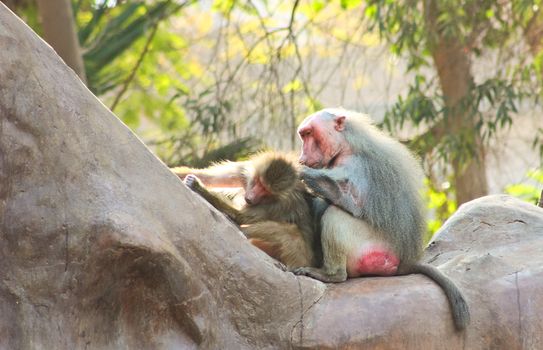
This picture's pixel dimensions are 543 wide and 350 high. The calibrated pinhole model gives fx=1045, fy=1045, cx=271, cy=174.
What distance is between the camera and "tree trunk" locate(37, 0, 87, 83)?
7875 mm

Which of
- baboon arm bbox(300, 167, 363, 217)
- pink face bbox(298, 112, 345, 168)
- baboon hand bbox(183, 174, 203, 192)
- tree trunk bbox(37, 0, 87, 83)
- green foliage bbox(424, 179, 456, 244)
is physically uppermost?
tree trunk bbox(37, 0, 87, 83)

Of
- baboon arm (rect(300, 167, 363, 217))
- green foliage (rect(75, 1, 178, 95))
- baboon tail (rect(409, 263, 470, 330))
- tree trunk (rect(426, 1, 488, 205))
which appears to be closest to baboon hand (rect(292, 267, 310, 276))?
baboon arm (rect(300, 167, 363, 217))

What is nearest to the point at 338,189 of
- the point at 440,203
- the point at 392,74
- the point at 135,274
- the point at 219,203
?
the point at 219,203

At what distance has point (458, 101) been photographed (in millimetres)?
8492

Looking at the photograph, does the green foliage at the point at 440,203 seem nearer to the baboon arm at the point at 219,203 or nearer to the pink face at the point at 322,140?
the pink face at the point at 322,140

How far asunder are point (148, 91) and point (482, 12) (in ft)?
18.0

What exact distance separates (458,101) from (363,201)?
4.06 m

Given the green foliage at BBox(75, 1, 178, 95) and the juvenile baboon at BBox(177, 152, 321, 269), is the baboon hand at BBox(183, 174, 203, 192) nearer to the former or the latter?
the juvenile baboon at BBox(177, 152, 321, 269)

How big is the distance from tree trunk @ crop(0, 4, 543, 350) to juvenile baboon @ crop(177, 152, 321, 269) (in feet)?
0.81

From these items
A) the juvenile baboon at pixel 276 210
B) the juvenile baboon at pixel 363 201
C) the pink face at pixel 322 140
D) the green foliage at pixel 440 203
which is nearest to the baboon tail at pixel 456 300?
the juvenile baboon at pixel 363 201

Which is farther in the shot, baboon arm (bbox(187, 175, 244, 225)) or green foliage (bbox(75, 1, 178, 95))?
green foliage (bbox(75, 1, 178, 95))

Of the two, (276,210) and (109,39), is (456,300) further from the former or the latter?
(109,39)

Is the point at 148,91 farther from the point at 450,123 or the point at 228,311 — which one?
the point at 228,311

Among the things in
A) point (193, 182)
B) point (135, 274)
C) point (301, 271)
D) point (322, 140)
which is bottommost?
point (301, 271)
